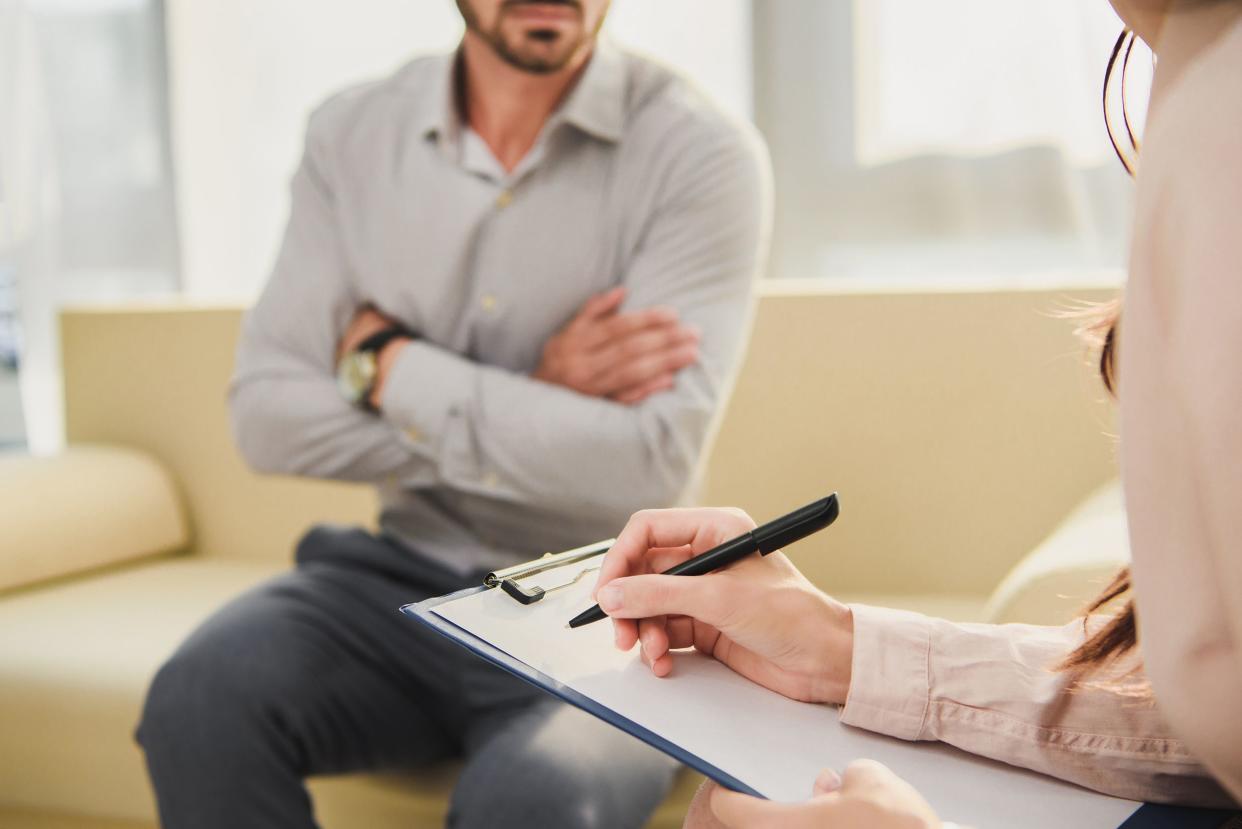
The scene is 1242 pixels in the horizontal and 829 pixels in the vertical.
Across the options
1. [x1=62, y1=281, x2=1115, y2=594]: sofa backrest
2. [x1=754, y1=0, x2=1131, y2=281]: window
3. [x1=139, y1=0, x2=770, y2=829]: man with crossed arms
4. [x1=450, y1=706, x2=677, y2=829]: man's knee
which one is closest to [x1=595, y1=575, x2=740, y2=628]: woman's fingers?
[x1=450, y1=706, x2=677, y2=829]: man's knee

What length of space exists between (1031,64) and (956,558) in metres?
1.14

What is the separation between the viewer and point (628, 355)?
1332mm

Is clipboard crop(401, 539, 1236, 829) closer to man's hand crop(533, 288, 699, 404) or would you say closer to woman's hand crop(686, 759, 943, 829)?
woman's hand crop(686, 759, 943, 829)

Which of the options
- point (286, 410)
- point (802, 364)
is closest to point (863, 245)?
point (802, 364)

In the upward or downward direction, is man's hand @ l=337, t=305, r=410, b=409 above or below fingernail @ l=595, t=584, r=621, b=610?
above

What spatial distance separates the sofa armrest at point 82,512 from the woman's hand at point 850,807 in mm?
1651

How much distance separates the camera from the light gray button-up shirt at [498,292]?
4.34ft

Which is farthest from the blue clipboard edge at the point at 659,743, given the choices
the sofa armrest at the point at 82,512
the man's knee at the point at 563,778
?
the sofa armrest at the point at 82,512

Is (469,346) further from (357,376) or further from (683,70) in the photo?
(683,70)

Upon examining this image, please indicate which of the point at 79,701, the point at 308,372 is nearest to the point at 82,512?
the point at 79,701

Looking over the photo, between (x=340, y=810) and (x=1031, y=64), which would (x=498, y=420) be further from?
(x=1031, y=64)

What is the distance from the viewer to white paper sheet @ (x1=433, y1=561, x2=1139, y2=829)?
558 millimetres

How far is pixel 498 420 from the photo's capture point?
1304mm

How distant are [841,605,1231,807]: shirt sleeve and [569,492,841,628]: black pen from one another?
0.06m
